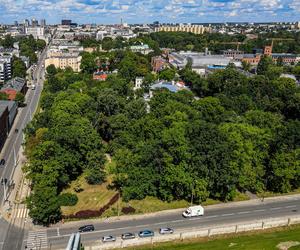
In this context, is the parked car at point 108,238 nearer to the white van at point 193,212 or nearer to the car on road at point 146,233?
the car on road at point 146,233

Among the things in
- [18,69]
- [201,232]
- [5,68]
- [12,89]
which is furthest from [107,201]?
[18,69]

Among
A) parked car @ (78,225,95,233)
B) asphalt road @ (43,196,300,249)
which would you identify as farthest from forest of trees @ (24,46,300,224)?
parked car @ (78,225,95,233)

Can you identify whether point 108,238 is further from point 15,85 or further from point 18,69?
point 18,69

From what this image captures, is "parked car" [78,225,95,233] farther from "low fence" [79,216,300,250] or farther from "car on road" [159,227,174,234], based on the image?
"car on road" [159,227,174,234]

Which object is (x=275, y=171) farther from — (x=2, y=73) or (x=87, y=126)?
(x=2, y=73)

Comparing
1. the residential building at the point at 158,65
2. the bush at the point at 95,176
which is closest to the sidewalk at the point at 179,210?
the bush at the point at 95,176

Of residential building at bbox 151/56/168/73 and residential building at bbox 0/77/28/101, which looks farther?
residential building at bbox 151/56/168/73
